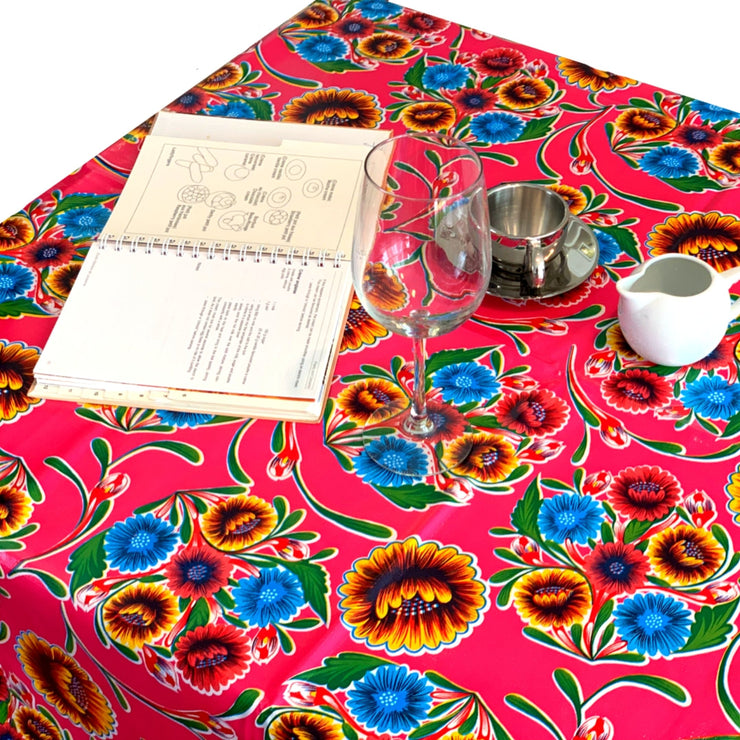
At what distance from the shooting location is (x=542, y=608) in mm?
921

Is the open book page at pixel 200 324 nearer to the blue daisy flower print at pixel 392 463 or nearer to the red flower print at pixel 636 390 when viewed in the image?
the blue daisy flower print at pixel 392 463

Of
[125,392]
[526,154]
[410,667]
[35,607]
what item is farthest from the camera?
[526,154]

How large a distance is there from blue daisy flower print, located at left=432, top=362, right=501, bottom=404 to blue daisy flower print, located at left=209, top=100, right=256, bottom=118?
0.55 metres

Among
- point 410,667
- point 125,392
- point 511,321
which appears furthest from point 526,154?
point 410,667

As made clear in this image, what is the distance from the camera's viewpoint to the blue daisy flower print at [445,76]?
149 centimetres

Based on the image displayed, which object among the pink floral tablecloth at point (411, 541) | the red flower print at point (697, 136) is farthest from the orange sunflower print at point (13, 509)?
the red flower print at point (697, 136)

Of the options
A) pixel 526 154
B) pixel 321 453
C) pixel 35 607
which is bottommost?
pixel 35 607

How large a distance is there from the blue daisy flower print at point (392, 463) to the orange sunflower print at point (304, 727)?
235mm

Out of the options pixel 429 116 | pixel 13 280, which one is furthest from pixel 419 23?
pixel 13 280

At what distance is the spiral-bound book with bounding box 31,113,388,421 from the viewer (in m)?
1.10

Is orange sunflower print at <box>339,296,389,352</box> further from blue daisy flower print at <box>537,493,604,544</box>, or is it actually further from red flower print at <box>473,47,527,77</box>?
red flower print at <box>473,47,527,77</box>

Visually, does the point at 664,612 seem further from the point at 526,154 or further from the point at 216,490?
the point at 526,154

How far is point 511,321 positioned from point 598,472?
218 millimetres

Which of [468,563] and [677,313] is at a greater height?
[677,313]
